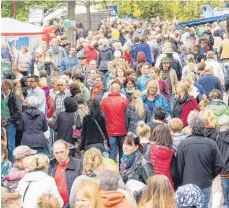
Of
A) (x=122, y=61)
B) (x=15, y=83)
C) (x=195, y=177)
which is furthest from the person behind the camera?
(x=122, y=61)

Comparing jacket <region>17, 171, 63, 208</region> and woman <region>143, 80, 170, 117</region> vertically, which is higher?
woman <region>143, 80, 170, 117</region>

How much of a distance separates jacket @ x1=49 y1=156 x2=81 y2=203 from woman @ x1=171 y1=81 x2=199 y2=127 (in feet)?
13.7

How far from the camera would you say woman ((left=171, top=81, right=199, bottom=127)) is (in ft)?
40.3

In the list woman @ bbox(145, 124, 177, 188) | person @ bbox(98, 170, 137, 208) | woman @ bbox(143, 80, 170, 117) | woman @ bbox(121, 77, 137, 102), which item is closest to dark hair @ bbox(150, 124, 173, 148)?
woman @ bbox(145, 124, 177, 188)

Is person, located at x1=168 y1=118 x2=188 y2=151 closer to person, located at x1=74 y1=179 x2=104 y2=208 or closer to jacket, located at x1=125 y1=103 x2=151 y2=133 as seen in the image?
jacket, located at x1=125 y1=103 x2=151 y2=133

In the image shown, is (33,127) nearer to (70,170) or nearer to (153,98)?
(153,98)

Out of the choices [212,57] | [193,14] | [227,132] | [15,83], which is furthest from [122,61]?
[193,14]

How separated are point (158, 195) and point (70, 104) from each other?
4.76 meters

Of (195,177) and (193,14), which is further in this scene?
(193,14)

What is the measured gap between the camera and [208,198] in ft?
29.0

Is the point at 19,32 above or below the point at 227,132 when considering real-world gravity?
above

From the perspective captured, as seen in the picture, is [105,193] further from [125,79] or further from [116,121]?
[125,79]

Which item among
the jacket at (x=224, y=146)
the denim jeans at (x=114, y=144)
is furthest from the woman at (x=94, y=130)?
the jacket at (x=224, y=146)

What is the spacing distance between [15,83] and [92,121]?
246cm
